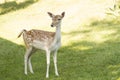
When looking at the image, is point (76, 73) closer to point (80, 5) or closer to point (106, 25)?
point (106, 25)

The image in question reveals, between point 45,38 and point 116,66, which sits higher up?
point 45,38

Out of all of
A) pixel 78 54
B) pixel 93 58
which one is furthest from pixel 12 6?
pixel 93 58

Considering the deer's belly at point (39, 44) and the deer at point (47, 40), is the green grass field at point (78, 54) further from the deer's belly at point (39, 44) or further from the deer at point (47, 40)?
the deer's belly at point (39, 44)

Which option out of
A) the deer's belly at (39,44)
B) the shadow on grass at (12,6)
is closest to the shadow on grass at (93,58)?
the deer's belly at (39,44)

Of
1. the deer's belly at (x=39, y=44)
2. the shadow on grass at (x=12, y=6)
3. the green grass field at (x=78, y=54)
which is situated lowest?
the shadow on grass at (x=12, y=6)

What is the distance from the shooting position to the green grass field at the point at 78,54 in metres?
15.7

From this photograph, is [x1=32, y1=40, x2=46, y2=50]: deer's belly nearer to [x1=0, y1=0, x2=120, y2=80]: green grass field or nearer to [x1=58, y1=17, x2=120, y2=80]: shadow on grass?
[x1=0, y1=0, x2=120, y2=80]: green grass field

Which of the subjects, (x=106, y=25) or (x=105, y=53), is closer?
(x=105, y=53)

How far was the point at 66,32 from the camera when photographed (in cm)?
2570

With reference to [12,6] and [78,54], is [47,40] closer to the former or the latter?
[78,54]

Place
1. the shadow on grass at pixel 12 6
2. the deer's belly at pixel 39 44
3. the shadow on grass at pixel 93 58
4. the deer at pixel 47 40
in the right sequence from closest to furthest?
the deer at pixel 47 40 → the deer's belly at pixel 39 44 → the shadow on grass at pixel 93 58 → the shadow on grass at pixel 12 6

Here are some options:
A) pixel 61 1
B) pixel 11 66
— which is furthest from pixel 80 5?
pixel 11 66

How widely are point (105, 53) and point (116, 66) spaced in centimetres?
251

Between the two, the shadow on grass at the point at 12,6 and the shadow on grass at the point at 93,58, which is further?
the shadow on grass at the point at 12,6
